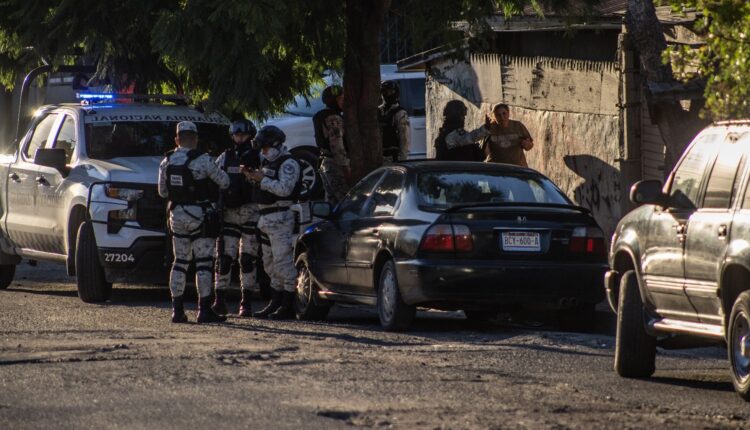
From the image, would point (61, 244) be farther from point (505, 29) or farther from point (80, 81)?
point (505, 29)

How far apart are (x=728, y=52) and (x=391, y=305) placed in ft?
12.0

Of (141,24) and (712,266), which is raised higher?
(141,24)

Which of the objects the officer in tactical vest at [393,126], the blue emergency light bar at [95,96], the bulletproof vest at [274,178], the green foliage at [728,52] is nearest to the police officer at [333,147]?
the officer in tactical vest at [393,126]

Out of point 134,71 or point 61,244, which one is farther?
point 134,71

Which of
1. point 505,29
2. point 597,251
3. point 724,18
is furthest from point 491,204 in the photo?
point 505,29

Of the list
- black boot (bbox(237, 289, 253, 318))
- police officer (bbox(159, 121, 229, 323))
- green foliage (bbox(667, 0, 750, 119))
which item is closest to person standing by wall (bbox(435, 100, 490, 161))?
black boot (bbox(237, 289, 253, 318))

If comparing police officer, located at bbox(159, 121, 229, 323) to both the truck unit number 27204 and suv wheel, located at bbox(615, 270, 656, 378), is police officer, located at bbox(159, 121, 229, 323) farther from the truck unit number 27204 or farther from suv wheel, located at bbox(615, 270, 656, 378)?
suv wheel, located at bbox(615, 270, 656, 378)

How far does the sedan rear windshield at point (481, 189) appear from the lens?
13508mm

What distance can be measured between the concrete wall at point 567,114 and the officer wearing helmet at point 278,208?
16.8ft

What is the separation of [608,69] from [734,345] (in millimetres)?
10198

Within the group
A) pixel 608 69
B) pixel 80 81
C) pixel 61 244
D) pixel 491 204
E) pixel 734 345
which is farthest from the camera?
pixel 80 81

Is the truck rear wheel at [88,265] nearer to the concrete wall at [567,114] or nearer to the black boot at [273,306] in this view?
the black boot at [273,306]

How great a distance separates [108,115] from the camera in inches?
701

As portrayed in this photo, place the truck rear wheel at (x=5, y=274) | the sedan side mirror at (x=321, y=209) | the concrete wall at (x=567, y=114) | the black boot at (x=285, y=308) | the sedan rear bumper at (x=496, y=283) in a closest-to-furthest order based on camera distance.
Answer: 1. the sedan rear bumper at (x=496, y=283)
2. the sedan side mirror at (x=321, y=209)
3. the black boot at (x=285, y=308)
4. the concrete wall at (x=567, y=114)
5. the truck rear wheel at (x=5, y=274)
